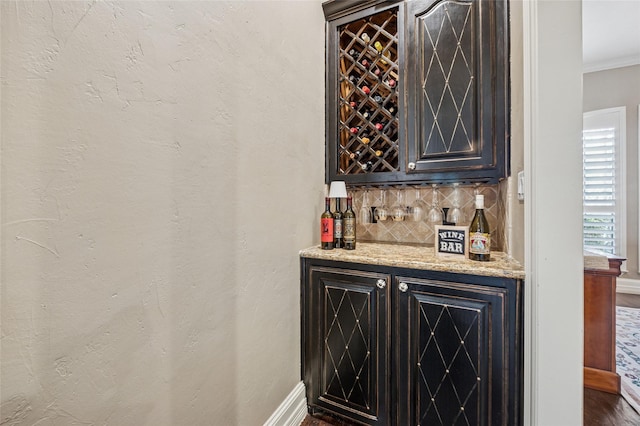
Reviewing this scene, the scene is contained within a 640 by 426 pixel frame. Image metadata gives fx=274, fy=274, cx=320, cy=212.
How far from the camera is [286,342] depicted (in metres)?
1.44

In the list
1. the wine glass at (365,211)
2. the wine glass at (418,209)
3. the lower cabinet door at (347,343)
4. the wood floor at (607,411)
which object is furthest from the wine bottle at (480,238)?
the wood floor at (607,411)

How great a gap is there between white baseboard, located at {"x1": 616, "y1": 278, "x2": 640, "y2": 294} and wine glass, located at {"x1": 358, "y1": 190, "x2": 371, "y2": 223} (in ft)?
12.8

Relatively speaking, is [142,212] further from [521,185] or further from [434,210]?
[434,210]

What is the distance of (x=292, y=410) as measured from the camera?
1443 millimetres

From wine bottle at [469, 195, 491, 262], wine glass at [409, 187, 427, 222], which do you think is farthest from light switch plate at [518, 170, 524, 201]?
wine glass at [409, 187, 427, 222]

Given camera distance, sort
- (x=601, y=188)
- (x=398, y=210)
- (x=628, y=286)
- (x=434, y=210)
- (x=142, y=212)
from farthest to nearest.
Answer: (x=601, y=188)
(x=628, y=286)
(x=398, y=210)
(x=434, y=210)
(x=142, y=212)

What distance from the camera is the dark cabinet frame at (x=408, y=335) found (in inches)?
43.0

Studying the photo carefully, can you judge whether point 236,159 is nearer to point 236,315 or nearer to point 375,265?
point 236,315

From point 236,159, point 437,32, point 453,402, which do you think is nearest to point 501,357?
point 453,402

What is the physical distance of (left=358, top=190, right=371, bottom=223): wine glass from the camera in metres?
2.06

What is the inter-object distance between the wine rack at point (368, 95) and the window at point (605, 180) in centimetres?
344

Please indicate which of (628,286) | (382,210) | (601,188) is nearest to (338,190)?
(382,210)

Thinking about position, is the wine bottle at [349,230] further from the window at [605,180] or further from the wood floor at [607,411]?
the window at [605,180]

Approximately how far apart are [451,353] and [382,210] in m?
1.01
